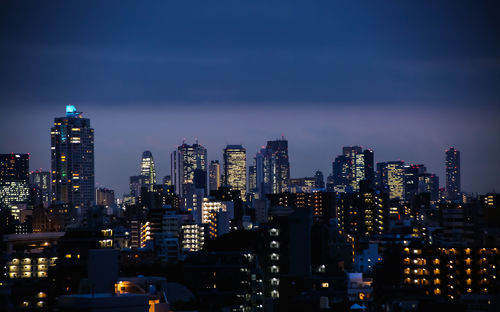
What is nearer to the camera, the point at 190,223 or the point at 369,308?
the point at 369,308

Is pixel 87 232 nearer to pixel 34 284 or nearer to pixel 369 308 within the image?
pixel 34 284

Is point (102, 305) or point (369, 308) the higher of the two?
point (102, 305)

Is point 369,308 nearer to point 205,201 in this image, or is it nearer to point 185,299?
point 185,299

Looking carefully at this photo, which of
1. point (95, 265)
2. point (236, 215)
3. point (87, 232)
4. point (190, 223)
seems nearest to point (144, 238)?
point (190, 223)

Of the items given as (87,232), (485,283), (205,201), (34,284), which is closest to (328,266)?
(485,283)

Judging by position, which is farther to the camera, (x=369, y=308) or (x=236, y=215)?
(x=236, y=215)

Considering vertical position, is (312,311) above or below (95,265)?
below

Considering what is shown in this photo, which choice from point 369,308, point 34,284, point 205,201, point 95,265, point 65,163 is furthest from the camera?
point 65,163

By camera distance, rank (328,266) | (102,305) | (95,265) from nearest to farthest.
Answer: (102,305) → (95,265) → (328,266)

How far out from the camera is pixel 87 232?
52281mm

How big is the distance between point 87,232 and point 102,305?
38792 mm

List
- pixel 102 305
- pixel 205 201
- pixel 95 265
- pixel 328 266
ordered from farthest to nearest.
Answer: pixel 205 201 → pixel 328 266 → pixel 95 265 → pixel 102 305

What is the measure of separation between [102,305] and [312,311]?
15181mm

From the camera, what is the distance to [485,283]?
4466 centimetres
